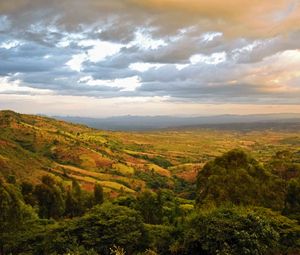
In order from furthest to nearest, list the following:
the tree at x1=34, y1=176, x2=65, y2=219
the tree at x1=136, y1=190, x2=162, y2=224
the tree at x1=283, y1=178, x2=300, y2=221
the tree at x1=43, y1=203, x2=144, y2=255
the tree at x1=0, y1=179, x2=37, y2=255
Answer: the tree at x1=34, y1=176, x2=65, y2=219 → the tree at x1=136, y1=190, x2=162, y2=224 → the tree at x1=0, y1=179, x2=37, y2=255 → the tree at x1=283, y1=178, x2=300, y2=221 → the tree at x1=43, y1=203, x2=144, y2=255

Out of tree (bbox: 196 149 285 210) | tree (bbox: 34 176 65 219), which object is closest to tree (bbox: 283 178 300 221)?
tree (bbox: 196 149 285 210)

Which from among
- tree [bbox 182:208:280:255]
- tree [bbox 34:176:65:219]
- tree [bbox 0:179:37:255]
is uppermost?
tree [bbox 182:208:280:255]

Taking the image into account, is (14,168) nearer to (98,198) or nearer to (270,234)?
(98,198)

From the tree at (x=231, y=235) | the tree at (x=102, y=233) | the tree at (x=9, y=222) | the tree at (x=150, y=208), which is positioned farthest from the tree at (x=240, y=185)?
the tree at (x=9, y=222)

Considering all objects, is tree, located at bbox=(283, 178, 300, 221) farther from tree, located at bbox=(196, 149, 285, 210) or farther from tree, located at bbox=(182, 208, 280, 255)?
tree, located at bbox=(182, 208, 280, 255)

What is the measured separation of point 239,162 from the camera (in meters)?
50.8

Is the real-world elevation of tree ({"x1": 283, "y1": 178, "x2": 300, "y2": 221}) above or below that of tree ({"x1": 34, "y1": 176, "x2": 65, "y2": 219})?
above

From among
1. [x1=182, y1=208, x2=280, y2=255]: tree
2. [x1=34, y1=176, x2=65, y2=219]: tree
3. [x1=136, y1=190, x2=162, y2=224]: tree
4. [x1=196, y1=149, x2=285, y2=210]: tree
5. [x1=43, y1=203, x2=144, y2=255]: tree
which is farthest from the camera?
[x1=34, y1=176, x2=65, y2=219]: tree

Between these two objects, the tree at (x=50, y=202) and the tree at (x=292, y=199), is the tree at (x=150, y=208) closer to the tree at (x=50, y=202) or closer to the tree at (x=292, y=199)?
the tree at (x=50, y=202)

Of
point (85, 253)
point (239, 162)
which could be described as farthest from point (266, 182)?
point (85, 253)

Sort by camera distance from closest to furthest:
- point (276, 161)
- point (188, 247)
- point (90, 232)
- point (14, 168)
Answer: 1. point (188, 247)
2. point (90, 232)
3. point (276, 161)
4. point (14, 168)

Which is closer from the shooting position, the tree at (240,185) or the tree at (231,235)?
the tree at (231,235)

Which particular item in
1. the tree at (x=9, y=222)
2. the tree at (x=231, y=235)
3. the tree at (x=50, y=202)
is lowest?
the tree at (x=50, y=202)

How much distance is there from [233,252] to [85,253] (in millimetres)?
14054
